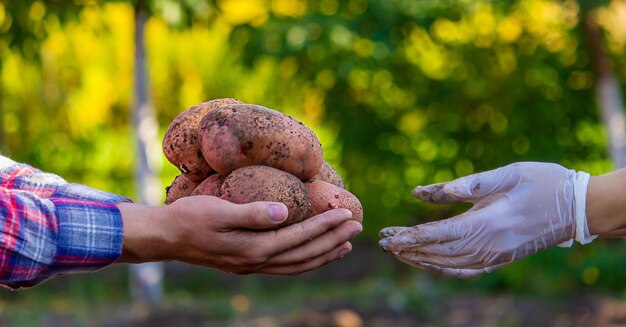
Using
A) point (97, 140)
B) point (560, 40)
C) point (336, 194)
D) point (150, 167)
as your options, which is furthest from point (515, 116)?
point (336, 194)

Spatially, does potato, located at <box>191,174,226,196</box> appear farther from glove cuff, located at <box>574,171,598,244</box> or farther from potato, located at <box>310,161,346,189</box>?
glove cuff, located at <box>574,171,598,244</box>

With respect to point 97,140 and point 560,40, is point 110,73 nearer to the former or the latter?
point 97,140

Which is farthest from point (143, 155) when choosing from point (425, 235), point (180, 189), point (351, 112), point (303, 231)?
point (303, 231)

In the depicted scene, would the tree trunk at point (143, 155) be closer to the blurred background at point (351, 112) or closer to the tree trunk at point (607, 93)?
the blurred background at point (351, 112)

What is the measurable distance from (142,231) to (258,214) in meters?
0.30

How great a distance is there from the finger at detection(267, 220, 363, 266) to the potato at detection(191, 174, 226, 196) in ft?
0.82

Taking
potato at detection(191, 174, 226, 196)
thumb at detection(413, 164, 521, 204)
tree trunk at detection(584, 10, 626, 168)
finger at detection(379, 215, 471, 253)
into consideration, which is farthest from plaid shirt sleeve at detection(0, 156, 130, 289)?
tree trunk at detection(584, 10, 626, 168)

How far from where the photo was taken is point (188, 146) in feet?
9.11

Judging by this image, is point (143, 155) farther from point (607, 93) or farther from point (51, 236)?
point (51, 236)

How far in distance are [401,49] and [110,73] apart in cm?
304

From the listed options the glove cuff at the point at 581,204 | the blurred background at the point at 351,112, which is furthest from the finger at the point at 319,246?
the blurred background at the point at 351,112

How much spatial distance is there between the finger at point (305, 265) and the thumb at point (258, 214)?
7.9 inches

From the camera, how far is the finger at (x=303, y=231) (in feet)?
8.49

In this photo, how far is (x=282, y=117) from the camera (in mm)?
2748
